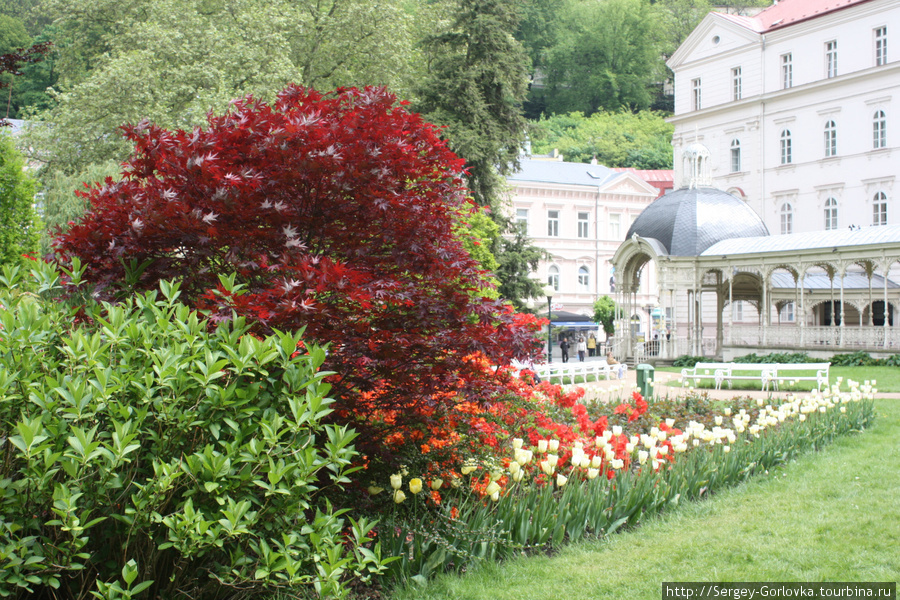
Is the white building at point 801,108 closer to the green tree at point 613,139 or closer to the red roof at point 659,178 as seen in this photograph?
the red roof at point 659,178

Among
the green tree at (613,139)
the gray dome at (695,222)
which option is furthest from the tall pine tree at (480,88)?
the green tree at (613,139)

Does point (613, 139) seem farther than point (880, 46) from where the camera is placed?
Yes

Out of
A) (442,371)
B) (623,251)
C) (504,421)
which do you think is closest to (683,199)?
(623,251)

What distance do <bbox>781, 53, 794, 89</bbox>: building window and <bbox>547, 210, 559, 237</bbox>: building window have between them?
17585 millimetres

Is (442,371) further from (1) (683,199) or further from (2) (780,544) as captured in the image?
(1) (683,199)

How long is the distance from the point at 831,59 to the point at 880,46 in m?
2.57

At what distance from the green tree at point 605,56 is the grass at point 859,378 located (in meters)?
63.6

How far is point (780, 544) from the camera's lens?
218 inches

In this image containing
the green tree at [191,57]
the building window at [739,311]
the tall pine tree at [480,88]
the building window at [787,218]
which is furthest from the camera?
the building window at [787,218]

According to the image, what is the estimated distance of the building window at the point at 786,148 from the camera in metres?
42.9

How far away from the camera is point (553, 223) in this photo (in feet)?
184

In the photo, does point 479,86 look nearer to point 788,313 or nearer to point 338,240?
point 338,240

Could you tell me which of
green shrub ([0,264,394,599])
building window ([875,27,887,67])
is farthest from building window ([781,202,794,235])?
green shrub ([0,264,394,599])

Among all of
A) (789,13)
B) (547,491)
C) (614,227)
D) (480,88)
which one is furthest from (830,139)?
(547,491)
